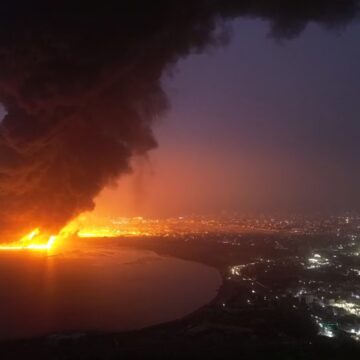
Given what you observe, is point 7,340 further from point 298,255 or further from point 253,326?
point 298,255

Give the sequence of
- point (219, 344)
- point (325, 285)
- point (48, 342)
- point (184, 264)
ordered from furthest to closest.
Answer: point (184, 264) → point (325, 285) → point (48, 342) → point (219, 344)

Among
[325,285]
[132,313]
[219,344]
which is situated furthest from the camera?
[325,285]

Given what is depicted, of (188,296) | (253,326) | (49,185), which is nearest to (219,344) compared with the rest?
(253,326)

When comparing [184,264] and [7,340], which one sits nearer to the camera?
[7,340]

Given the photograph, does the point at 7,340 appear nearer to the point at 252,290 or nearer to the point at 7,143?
the point at 7,143

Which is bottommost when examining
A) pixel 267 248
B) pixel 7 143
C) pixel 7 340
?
pixel 7 340

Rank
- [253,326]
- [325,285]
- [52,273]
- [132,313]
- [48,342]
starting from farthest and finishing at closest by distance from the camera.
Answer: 1. [52,273]
2. [325,285]
3. [132,313]
4. [253,326]
5. [48,342]

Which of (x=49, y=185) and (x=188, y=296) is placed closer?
(x=49, y=185)

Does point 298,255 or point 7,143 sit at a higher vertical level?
point 7,143

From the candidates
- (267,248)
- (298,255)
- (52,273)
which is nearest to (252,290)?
(52,273)
